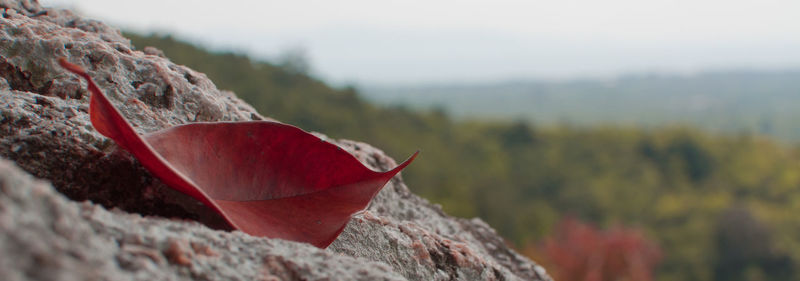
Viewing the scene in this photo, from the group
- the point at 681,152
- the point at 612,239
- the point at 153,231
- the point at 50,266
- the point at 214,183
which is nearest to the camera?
the point at 50,266

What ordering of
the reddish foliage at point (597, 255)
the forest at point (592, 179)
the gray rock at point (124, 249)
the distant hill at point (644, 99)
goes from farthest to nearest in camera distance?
the distant hill at point (644, 99) → the reddish foliage at point (597, 255) → the forest at point (592, 179) → the gray rock at point (124, 249)

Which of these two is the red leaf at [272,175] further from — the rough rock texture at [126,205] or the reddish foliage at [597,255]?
the reddish foliage at [597,255]

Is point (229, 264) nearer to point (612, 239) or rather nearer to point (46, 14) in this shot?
point (46, 14)

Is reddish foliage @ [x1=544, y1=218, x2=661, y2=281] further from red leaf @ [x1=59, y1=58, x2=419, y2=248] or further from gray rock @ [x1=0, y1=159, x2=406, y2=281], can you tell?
gray rock @ [x1=0, y1=159, x2=406, y2=281]

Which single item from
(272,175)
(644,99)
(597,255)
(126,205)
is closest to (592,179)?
(597,255)

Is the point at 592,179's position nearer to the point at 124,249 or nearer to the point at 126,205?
the point at 126,205

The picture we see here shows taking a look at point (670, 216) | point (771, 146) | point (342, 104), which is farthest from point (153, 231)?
point (771, 146)

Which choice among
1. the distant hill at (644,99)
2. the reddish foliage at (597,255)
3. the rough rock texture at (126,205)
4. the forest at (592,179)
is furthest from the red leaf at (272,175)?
the distant hill at (644,99)
